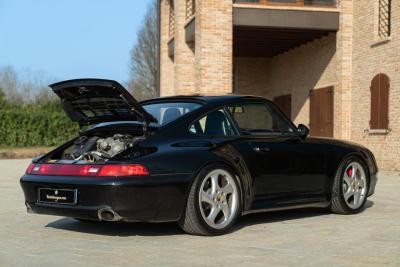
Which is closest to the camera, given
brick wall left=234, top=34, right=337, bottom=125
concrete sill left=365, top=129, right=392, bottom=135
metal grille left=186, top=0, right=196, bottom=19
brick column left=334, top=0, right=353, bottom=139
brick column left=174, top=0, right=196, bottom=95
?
concrete sill left=365, top=129, right=392, bottom=135

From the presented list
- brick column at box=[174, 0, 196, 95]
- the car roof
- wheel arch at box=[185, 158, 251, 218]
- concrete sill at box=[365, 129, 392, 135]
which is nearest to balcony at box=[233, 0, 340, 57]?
brick column at box=[174, 0, 196, 95]

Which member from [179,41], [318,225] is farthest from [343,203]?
[179,41]

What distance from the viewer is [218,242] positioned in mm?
5703

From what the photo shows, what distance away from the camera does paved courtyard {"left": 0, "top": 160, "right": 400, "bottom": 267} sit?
4.95 metres

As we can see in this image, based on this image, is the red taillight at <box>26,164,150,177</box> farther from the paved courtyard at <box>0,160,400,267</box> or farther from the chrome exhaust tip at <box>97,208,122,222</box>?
the paved courtyard at <box>0,160,400,267</box>

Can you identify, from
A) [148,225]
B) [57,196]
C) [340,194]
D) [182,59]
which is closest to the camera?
[57,196]

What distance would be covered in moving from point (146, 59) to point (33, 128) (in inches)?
1005

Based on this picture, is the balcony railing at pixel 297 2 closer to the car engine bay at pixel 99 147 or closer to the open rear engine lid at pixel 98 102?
the open rear engine lid at pixel 98 102

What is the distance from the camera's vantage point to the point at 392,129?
15297 mm

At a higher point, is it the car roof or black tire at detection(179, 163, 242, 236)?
the car roof

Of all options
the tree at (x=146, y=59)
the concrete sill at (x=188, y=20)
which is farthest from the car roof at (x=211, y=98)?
the tree at (x=146, y=59)

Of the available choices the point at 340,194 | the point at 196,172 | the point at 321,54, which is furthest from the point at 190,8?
the point at 196,172

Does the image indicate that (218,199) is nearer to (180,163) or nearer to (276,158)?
(180,163)

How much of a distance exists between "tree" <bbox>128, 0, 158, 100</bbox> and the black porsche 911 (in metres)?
46.9
